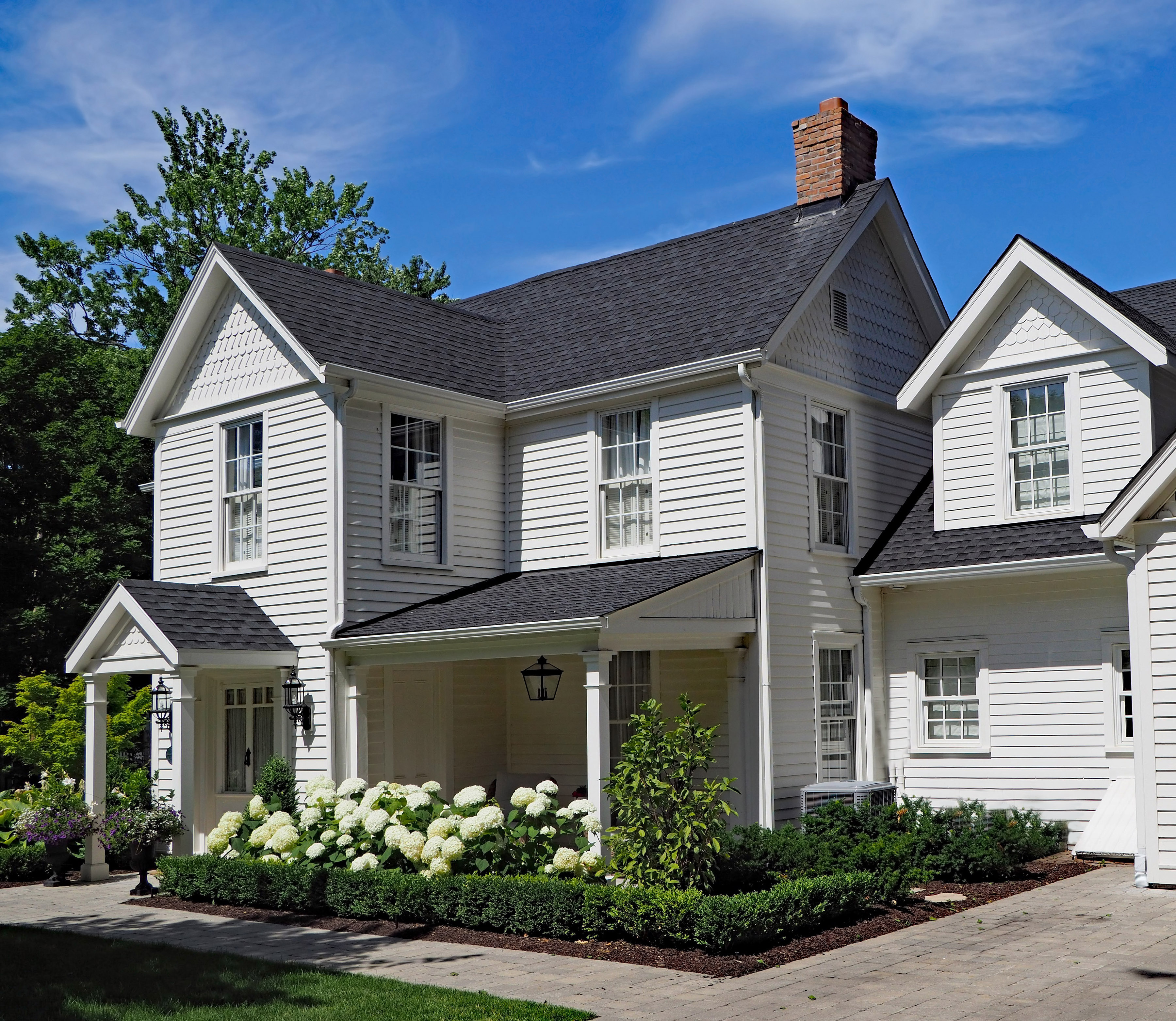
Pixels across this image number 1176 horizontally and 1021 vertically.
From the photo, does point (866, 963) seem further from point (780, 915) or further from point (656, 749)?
point (656, 749)

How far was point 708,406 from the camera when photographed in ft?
51.0

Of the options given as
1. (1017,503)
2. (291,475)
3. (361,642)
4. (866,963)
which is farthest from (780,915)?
(291,475)

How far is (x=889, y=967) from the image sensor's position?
9.20 metres

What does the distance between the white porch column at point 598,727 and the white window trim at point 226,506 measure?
5911 millimetres

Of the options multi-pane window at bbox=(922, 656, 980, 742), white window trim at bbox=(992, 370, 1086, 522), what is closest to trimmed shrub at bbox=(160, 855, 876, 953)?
multi-pane window at bbox=(922, 656, 980, 742)

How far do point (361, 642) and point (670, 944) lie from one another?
21.2 ft

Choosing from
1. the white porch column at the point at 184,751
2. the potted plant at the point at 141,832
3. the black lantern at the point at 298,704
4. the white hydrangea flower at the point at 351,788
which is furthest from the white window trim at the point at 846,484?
the potted plant at the point at 141,832

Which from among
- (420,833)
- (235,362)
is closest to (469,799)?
(420,833)

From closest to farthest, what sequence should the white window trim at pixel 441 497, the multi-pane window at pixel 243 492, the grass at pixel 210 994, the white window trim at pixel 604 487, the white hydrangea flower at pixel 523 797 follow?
the grass at pixel 210 994 → the white hydrangea flower at pixel 523 797 → the white window trim at pixel 604 487 → the white window trim at pixel 441 497 → the multi-pane window at pixel 243 492

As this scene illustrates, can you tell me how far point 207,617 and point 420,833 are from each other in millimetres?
5143

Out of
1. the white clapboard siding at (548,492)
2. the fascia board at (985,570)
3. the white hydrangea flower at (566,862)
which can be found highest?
the white clapboard siding at (548,492)

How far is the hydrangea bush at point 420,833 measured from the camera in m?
11.8

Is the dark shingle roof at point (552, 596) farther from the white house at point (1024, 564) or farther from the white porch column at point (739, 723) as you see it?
the white house at point (1024, 564)

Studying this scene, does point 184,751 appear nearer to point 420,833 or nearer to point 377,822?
point 377,822
